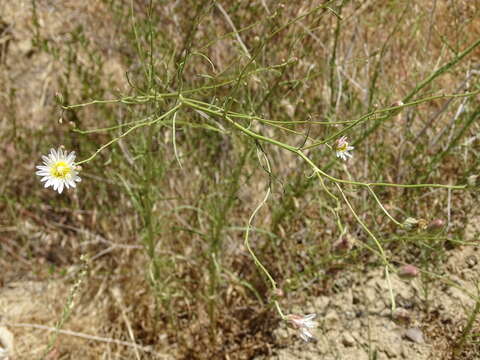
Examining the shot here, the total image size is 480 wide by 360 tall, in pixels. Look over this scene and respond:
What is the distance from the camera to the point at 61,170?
182 cm

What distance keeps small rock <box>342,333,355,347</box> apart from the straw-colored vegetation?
15 mm

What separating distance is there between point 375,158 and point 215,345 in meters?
1.36

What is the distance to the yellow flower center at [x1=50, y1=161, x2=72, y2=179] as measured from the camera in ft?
5.93

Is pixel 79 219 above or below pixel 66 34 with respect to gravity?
below

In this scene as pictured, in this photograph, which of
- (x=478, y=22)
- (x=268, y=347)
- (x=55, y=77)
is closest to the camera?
(x=268, y=347)

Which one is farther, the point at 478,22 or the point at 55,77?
the point at 55,77

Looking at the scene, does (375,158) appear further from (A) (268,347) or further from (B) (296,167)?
(A) (268,347)

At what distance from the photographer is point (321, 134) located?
2.93m

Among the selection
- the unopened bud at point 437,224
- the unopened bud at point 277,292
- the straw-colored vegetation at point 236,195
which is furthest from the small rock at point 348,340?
the unopened bud at point 277,292

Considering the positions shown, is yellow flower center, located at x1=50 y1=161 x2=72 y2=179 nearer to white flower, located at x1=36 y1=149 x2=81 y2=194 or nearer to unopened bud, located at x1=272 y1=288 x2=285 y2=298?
white flower, located at x1=36 y1=149 x2=81 y2=194

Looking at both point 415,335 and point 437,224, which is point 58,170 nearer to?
point 437,224

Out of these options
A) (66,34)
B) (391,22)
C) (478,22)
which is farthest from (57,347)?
(478,22)

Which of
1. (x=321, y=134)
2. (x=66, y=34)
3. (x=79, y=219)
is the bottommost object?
(x=79, y=219)

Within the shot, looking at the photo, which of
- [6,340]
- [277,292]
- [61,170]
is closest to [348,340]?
[277,292]
